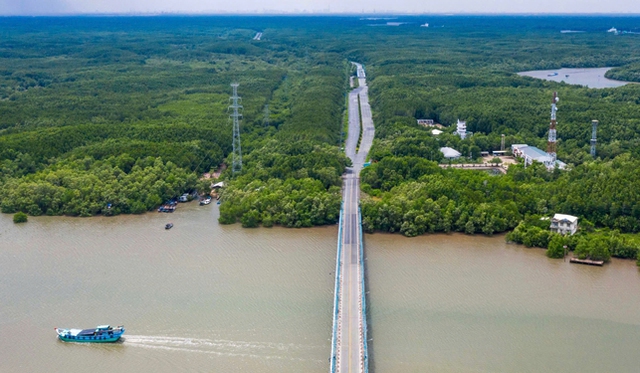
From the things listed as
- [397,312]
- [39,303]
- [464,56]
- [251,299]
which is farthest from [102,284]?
[464,56]

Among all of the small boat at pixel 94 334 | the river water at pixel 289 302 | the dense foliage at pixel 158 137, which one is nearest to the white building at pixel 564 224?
the river water at pixel 289 302

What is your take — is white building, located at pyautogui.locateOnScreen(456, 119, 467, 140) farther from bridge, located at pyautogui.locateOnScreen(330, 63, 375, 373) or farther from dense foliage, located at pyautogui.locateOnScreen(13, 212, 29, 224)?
dense foliage, located at pyautogui.locateOnScreen(13, 212, 29, 224)

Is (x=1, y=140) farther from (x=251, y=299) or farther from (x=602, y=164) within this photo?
(x=602, y=164)

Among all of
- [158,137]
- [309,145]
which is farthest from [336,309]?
[158,137]

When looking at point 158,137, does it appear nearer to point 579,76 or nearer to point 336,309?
point 336,309

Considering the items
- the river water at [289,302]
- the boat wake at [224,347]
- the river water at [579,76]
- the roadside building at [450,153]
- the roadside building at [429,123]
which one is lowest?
the boat wake at [224,347]

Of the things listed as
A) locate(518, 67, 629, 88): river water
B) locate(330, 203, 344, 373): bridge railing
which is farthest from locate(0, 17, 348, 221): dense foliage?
locate(518, 67, 629, 88): river water

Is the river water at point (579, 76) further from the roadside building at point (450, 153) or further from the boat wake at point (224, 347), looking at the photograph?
the boat wake at point (224, 347)
